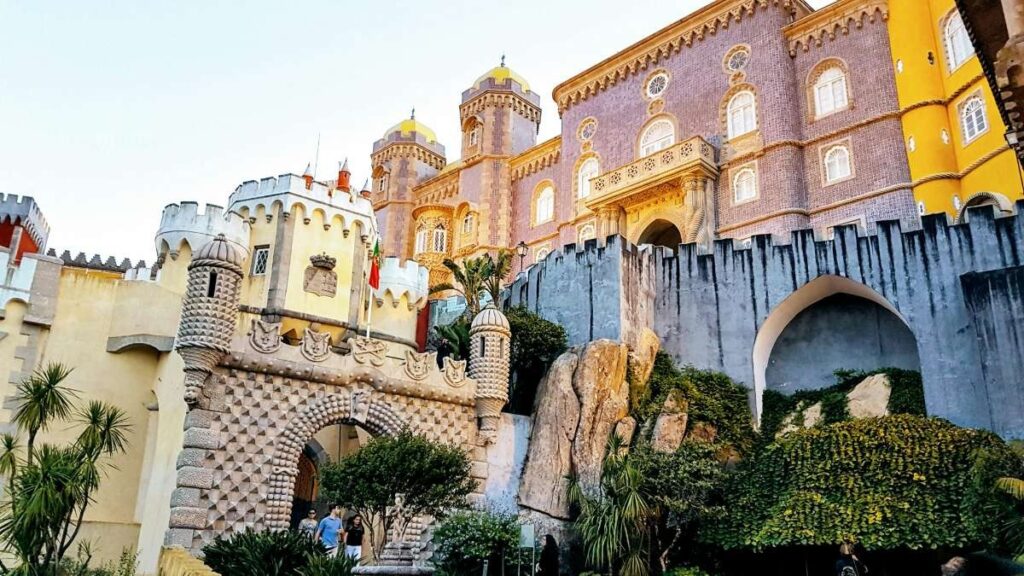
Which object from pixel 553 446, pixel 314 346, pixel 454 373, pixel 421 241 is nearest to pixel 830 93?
pixel 553 446

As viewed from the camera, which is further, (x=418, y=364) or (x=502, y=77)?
(x=502, y=77)

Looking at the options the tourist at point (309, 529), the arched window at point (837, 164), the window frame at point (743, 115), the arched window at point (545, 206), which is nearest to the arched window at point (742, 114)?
the window frame at point (743, 115)

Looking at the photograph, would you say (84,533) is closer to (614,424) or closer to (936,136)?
(614,424)

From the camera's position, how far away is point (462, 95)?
44.3m

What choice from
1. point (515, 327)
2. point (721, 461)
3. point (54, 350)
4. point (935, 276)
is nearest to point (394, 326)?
point (515, 327)

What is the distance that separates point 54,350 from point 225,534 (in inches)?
306

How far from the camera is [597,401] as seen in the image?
19094mm

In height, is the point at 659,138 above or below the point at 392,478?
above

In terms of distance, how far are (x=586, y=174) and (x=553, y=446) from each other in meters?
19.2

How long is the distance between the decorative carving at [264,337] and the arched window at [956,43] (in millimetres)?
22408

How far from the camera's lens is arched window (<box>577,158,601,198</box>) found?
35.4 m

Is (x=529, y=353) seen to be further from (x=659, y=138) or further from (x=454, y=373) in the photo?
(x=659, y=138)

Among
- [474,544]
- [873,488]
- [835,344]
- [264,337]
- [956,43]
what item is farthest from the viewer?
[956,43]

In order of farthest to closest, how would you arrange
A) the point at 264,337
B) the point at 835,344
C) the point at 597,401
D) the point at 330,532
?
the point at 835,344
the point at 597,401
the point at 264,337
the point at 330,532
